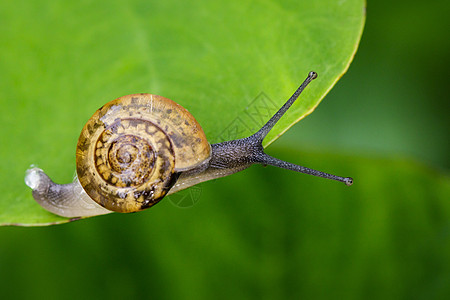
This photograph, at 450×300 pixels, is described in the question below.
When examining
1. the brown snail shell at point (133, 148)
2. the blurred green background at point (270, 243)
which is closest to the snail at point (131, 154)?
the brown snail shell at point (133, 148)

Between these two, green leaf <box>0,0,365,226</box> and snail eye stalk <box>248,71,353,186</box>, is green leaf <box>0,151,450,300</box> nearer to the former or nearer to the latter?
snail eye stalk <box>248,71,353,186</box>

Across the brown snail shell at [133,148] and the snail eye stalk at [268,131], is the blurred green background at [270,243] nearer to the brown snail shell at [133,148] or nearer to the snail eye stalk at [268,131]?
the snail eye stalk at [268,131]

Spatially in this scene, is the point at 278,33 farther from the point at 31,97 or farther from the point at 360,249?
the point at 360,249

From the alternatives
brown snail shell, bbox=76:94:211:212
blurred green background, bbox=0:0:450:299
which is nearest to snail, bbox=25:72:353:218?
brown snail shell, bbox=76:94:211:212

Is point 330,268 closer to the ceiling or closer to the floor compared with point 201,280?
closer to the floor

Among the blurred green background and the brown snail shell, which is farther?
the blurred green background

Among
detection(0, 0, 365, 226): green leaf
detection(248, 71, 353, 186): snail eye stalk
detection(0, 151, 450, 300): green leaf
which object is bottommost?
detection(0, 151, 450, 300): green leaf

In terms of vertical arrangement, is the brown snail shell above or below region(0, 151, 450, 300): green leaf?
above

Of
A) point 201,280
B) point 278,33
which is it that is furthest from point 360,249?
point 278,33
